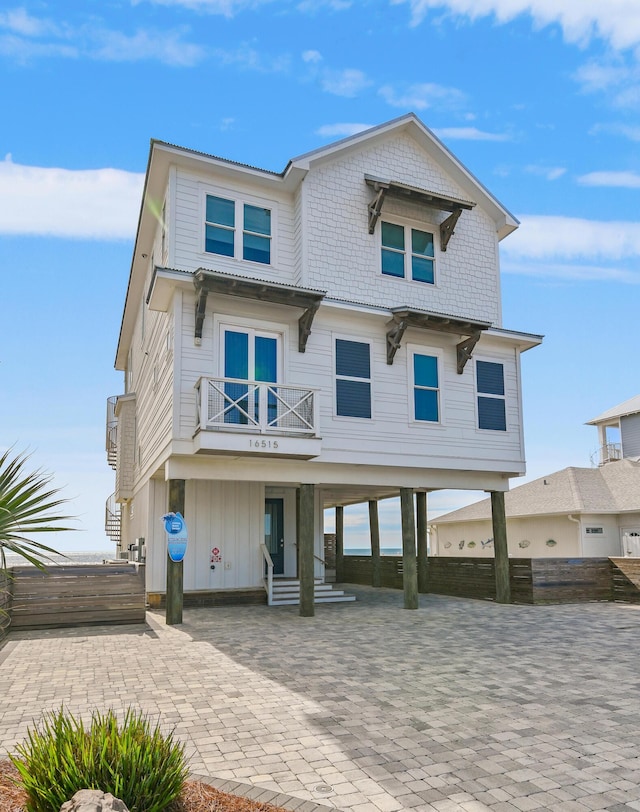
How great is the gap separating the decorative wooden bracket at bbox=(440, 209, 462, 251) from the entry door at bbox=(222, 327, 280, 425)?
570 centimetres

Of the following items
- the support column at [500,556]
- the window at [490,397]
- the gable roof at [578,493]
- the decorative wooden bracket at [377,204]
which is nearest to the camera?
the decorative wooden bracket at [377,204]

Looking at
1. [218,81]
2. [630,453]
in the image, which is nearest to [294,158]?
[218,81]

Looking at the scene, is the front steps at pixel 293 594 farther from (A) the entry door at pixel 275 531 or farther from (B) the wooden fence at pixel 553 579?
Result: (B) the wooden fence at pixel 553 579

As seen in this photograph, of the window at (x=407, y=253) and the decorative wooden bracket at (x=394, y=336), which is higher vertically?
the window at (x=407, y=253)

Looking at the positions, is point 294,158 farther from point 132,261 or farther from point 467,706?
point 467,706

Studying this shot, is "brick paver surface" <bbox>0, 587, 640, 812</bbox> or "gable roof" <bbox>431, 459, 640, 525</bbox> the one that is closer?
"brick paver surface" <bbox>0, 587, 640, 812</bbox>

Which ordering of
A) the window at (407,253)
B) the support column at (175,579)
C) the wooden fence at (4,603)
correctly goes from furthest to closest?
the window at (407,253) < the support column at (175,579) < the wooden fence at (4,603)

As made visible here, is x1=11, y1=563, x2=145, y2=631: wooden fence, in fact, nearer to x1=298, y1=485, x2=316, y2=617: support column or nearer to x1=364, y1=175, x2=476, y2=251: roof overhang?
x1=298, y1=485, x2=316, y2=617: support column

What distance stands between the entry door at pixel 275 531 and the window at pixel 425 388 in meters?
5.02

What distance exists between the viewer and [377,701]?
22.9ft

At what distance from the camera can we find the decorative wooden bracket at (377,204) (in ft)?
51.0

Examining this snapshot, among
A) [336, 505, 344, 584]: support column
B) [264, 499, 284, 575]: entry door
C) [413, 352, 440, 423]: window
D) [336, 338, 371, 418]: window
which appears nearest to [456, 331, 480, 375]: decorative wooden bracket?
[413, 352, 440, 423]: window

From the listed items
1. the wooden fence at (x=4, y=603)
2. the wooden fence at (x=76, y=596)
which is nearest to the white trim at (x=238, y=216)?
the wooden fence at (x=76, y=596)

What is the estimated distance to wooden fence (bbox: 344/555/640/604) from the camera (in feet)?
53.8
